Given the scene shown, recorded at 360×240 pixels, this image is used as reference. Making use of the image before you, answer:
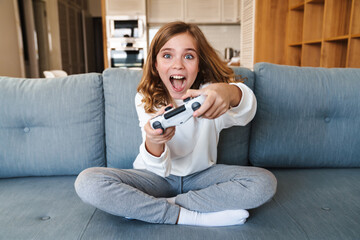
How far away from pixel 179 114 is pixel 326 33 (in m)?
2.31

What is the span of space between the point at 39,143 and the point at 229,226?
34.4 inches

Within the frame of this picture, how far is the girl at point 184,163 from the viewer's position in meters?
0.89

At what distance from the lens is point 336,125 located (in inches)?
53.0

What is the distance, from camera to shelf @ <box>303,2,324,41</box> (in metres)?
2.91

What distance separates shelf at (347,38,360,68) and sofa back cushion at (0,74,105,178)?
1.88 metres

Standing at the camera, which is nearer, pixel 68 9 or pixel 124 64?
pixel 124 64

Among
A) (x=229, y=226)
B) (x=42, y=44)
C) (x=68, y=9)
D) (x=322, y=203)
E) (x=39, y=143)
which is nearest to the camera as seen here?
(x=229, y=226)

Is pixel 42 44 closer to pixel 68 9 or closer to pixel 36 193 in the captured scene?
pixel 68 9

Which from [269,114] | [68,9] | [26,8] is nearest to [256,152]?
[269,114]

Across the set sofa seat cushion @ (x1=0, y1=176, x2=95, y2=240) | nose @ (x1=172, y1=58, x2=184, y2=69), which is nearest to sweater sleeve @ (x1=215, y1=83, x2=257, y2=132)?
nose @ (x1=172, y1=58, x2=184, y2=69)

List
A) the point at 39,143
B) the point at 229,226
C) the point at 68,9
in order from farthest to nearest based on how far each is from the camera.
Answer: the point at 68,9, the point at 39,143, the point at 229,226

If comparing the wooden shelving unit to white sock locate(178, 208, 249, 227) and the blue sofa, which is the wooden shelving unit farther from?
white sock locate(178, 208, 249, 227)

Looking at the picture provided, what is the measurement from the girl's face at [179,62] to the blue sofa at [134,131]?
0.22 metres

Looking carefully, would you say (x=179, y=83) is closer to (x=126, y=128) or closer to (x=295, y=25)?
(x=126, y=128)
